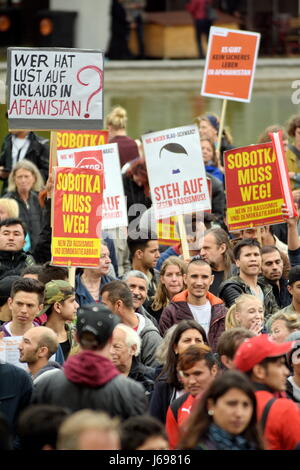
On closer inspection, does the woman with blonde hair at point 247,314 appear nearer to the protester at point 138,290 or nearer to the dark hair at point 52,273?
the protester at point 138,290

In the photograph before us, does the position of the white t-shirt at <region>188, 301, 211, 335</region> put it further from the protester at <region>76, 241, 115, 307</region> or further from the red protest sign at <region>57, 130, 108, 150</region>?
the red protest sign at <region>57, 130, 108, 150</region>

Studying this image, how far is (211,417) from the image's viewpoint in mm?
5531

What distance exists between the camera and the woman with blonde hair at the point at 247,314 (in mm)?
7934

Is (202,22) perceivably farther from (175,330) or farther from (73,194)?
(175,330)

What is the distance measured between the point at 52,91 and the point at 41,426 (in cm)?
429

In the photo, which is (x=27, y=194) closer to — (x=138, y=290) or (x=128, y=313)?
(x=138, y=290)

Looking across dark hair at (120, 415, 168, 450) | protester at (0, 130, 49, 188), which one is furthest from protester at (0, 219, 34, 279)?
dark hair at (120, 415, 168, 450)

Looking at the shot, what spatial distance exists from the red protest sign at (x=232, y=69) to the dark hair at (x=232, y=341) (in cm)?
623

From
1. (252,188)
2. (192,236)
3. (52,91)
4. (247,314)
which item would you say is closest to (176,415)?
(247,314)

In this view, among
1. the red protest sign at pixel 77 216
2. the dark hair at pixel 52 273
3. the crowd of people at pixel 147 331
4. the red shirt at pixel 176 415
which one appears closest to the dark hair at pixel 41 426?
the crowd of people at pixel 147 331

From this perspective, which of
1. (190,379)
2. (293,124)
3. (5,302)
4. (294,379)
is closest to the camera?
(190,379)

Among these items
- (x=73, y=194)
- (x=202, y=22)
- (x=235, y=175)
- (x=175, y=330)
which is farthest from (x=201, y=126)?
(x=202, y=22)

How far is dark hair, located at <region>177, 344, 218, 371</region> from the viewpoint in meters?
6.73

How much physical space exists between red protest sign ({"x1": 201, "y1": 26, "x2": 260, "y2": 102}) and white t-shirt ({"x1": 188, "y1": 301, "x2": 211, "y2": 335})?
15.1ft
